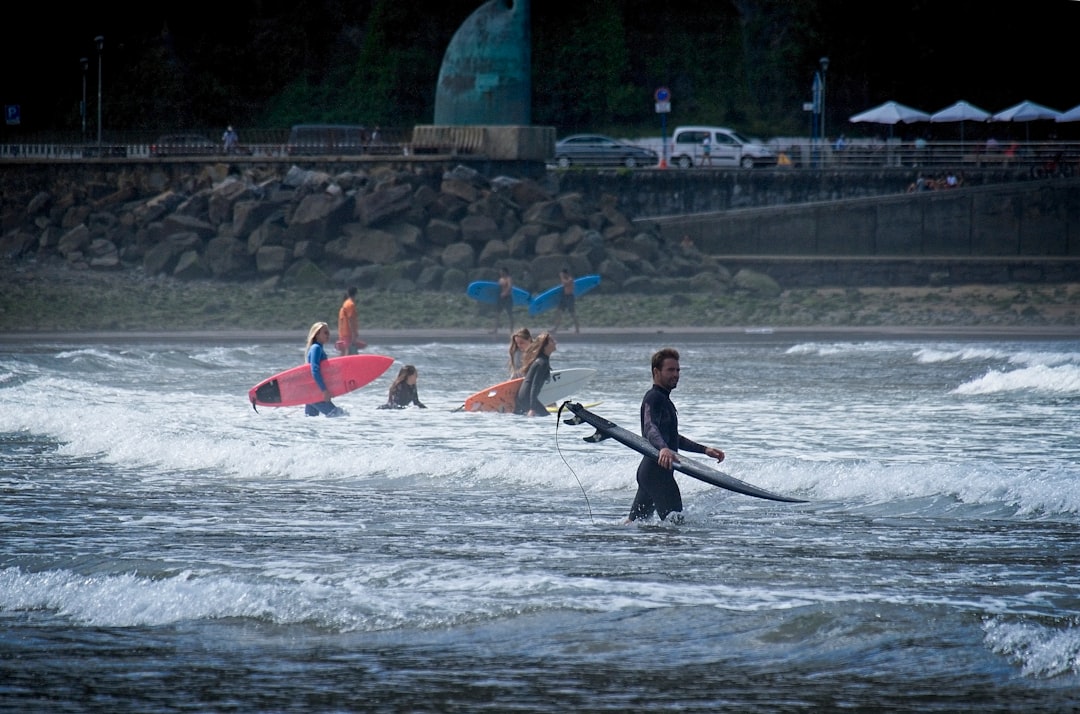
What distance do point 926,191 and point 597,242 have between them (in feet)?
41.0

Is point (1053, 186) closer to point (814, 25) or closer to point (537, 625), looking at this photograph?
point (814, 25)

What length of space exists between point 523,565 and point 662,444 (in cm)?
131

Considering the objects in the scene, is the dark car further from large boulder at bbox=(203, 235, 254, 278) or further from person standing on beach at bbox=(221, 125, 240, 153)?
large boulder at bbox=(203, 235, 254, 278)

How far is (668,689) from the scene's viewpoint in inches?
265

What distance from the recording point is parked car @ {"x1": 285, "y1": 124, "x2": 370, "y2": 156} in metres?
40.5

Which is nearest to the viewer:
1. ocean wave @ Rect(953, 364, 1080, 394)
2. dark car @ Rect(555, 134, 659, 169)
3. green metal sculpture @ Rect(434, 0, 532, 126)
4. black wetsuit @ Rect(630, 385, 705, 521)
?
black wetsuit @ Rect(630, 385, 705, 521)

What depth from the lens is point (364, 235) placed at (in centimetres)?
3647

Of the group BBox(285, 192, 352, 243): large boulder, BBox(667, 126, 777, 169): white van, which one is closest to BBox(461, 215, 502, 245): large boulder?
BBox(285, 192, 352, 243): large boulder

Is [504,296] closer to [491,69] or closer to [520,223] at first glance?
[520,223]

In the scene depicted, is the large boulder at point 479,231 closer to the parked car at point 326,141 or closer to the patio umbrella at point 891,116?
the parked car at point 326,141

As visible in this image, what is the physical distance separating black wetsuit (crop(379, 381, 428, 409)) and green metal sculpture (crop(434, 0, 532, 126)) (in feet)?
78.3

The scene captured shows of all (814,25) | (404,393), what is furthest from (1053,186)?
(404,393)

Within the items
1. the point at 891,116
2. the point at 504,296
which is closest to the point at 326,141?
the point at 504,296

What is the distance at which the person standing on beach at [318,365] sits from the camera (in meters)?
16.0
